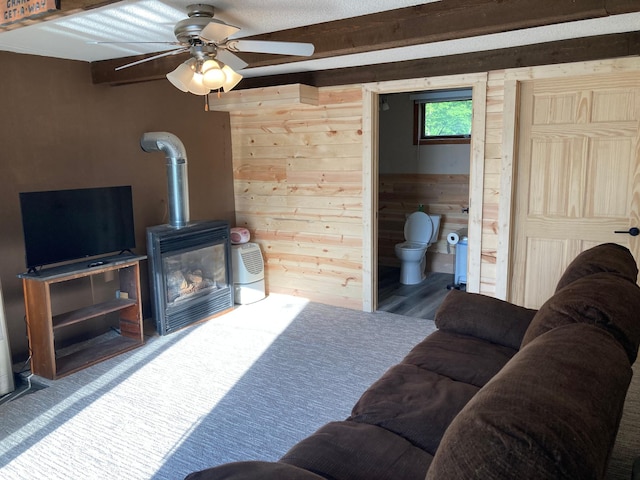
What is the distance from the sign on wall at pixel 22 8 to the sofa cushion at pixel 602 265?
2638 mm

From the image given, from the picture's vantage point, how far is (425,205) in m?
6.48

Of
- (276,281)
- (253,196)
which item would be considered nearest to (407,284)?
(276,281)

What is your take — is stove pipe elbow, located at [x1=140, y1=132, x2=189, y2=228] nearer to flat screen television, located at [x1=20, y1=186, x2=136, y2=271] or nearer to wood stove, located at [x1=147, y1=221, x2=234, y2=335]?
wood stove, located at [x1=147, y1=221, x2=234, y2=335]

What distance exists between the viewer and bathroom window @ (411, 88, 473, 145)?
6.08 meters

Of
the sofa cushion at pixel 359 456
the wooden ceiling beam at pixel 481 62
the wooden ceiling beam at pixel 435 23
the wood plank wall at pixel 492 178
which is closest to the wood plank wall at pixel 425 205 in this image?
the wood plank wall at pixel 492 178

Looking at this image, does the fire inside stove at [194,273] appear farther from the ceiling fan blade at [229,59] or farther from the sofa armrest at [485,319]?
the sofa armrest at [485,319]

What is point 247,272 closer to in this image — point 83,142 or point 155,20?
point 83,142

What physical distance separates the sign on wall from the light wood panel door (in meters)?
3.23

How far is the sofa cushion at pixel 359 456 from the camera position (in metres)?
1.63

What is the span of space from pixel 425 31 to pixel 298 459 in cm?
217

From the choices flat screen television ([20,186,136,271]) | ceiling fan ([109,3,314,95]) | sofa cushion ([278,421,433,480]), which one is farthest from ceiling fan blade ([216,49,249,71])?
sofa cushion ([278,421,433,480])

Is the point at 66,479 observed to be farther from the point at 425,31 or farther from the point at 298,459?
the point at 425,31

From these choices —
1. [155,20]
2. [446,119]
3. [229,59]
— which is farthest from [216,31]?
[446,119]

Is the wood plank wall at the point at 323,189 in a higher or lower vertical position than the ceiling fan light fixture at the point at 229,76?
lower
